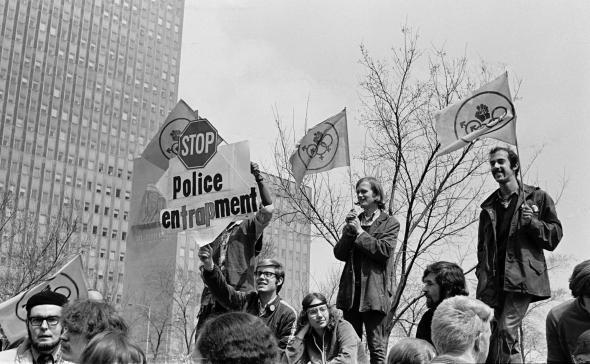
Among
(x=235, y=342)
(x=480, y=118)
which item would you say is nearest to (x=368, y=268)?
(x=480, y=118)

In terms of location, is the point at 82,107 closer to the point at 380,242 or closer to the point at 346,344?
the point at 380,242

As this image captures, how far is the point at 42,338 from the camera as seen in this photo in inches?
207

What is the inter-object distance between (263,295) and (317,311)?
67 cm

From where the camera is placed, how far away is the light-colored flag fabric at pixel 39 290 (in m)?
8.27

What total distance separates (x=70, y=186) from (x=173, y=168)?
95989 mm

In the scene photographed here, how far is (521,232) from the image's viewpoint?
5.80m

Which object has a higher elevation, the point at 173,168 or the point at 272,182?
the point at 272,182

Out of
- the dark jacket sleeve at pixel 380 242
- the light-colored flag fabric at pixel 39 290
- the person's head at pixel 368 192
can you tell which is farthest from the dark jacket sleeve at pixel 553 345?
the light-colored flag fabric at pixel 39 290

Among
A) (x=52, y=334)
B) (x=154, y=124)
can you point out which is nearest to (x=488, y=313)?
(x=52, y=334)

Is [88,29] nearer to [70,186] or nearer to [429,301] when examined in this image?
[70,186]

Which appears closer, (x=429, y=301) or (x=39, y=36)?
(x=429, y=301)

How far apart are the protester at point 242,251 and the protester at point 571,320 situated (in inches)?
108

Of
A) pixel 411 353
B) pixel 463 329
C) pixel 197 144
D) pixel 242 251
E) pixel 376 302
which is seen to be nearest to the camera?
pixel 463 329

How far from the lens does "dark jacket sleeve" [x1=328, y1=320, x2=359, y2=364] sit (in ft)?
20.0
